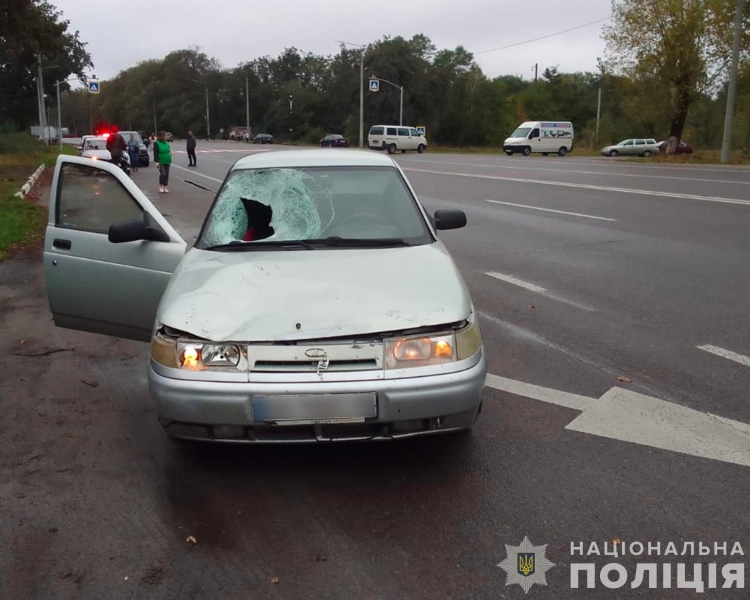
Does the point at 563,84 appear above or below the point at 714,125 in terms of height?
above

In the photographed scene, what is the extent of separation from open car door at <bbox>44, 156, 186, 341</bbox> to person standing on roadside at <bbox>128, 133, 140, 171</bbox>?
86.6 ft

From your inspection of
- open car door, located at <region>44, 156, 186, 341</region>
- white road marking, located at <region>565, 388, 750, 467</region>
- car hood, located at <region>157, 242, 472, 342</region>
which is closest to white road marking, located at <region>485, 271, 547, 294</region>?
white road marking, located at <region>565, 388, 750, 467</region>

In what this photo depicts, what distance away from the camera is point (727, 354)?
5.64 meters

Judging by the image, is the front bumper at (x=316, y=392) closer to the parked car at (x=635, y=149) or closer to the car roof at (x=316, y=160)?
the car roof at (x=316, y=160)

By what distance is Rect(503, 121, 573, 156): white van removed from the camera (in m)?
53.1

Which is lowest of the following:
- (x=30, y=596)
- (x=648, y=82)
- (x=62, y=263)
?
(x=30, y=596)

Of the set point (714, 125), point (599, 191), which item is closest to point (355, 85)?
point (714, 125)

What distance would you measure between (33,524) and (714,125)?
73.1m

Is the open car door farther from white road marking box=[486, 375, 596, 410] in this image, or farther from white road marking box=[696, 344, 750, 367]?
Result: white road marking box=[696, 344, 750, 367]

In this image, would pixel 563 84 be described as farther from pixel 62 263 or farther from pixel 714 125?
pixel 62 263

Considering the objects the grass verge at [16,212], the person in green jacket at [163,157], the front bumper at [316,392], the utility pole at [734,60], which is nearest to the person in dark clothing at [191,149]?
the grass verge at [16,212]

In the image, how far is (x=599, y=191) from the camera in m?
18.5

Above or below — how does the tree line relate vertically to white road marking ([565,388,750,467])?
above

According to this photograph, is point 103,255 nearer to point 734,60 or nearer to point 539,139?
point 734,60
